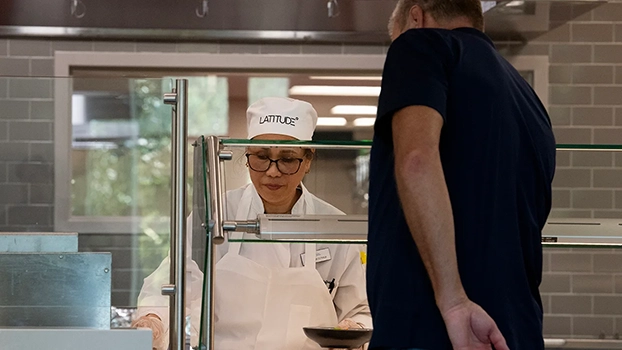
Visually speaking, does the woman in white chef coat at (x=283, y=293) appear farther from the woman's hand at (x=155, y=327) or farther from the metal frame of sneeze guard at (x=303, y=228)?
the metal frame of sneeze guard at (x=303, y=228)

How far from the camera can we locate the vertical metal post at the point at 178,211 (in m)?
2.22

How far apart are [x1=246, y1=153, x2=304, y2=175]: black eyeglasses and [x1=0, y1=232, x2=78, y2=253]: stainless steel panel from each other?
402 millimetres

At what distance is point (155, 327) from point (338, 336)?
390mm

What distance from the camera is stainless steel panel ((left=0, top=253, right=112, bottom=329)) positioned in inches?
82.9

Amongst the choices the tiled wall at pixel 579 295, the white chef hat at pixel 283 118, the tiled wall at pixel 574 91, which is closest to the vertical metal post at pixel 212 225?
the white chef hat at pixel 283 118

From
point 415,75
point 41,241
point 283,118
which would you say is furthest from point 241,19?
point 415,75

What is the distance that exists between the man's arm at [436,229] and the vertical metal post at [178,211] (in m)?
0.75

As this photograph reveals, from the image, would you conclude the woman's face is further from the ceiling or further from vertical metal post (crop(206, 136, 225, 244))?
the ceiling

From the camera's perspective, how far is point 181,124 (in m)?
2.24

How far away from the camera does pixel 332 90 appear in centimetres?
522

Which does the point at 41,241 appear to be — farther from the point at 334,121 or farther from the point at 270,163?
the point at 334,121

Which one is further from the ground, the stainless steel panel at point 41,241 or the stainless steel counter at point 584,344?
the stainless steel panel at point 41,241

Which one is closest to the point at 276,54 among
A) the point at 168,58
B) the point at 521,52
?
the point at 168,58

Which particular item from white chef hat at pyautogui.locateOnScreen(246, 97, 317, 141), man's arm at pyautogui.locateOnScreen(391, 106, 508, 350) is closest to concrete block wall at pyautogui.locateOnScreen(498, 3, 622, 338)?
white chef hat at pyautogui.locateOnScreen(246, 97, 317, 141)
